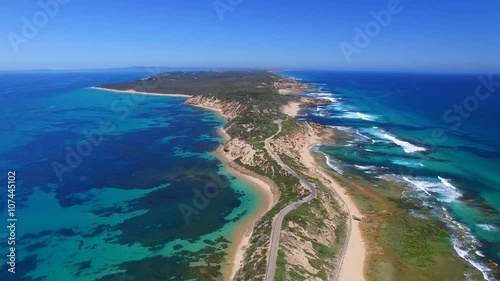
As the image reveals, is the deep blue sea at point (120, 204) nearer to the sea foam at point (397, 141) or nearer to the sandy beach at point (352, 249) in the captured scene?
the sandy beach at point (352, 249)

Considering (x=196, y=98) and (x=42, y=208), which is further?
(x=196, y=98)

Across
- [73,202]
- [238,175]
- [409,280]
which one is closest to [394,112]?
[238,175]

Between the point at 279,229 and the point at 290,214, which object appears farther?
the point at 290,214

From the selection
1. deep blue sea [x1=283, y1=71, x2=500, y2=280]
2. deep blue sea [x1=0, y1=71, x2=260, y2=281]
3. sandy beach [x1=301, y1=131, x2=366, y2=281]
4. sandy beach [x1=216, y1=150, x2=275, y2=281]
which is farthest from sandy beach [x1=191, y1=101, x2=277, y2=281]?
deep blue sea [x1=283, y1=71, x2=500, y2=280]

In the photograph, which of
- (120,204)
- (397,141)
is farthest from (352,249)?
(397,141)

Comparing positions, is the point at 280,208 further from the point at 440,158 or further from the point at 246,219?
the point at 440,158

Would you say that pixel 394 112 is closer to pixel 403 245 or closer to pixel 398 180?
pixel 398 180

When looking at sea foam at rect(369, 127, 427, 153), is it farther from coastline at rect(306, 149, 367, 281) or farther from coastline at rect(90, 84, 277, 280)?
coastline at rect(90, 84, 277, 280)

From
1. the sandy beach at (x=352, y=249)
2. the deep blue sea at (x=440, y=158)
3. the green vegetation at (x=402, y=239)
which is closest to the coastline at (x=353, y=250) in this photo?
the sandy beach at (x=352, y=249)

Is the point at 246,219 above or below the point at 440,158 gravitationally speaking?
below
